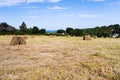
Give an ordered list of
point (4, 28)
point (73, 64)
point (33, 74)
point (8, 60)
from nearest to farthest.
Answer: point (33, 74)
point (73, 64)
point (8, 60)
point (4, 28)

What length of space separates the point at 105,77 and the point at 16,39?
14.3 metres

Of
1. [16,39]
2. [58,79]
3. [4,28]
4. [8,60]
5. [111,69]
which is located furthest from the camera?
[4,28]

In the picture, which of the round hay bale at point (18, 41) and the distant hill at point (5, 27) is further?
the distant hill at point (5, 27)

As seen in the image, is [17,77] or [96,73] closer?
[17,77]

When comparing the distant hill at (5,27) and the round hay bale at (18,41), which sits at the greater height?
the distant hill at (5,27)

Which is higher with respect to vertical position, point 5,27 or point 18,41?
point 5,27

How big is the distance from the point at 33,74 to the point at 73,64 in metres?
2.53

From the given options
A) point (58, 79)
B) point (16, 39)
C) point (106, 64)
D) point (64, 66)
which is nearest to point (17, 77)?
point (58, 79)

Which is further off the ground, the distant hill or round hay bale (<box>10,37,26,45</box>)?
the distant hill

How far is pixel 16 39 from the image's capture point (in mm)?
22984

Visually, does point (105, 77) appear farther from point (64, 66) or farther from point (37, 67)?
point (37, 67)

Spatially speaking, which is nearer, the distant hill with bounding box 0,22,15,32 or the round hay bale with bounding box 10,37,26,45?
the round hay bale with bounding box 10,37,26,45

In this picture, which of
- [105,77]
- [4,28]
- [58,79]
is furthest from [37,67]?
[4,28]

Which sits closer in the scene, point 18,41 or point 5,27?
point 18,41
